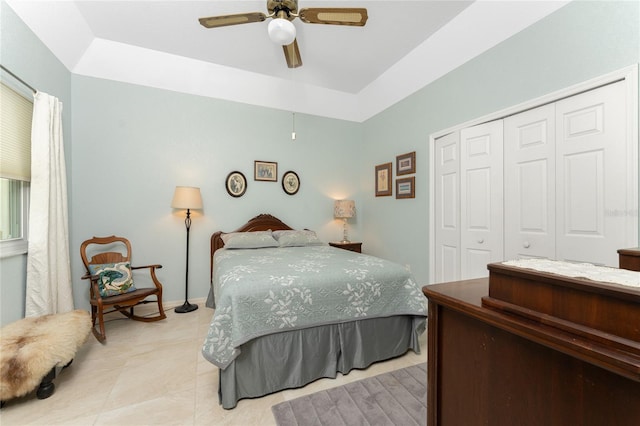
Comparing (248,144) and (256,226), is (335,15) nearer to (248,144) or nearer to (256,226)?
(248,144)

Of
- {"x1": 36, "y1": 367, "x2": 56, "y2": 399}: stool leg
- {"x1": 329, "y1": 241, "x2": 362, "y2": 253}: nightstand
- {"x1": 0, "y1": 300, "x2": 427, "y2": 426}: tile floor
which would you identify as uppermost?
{"x1": 329, "y1": 241, "x2": 362, "y2": 253}: nightstand

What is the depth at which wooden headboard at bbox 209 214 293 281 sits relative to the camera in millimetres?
3586

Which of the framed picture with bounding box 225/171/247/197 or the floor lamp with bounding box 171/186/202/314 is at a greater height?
the framed picture with bounding box 225/171/247/197

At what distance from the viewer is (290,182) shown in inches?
162

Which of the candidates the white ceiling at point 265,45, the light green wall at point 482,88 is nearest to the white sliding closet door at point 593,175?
the light green wall at point 482,88

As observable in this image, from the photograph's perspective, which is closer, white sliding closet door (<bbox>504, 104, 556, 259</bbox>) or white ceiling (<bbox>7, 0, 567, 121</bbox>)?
white sliding closet door (<bbox>504, 104, 556, 259</bbox>)

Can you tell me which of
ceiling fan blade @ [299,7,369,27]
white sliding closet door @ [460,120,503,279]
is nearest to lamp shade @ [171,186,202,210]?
ceiling fan blade @ [299,7,369,27]

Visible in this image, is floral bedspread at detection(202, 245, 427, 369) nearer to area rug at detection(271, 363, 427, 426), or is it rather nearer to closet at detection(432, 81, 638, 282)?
area rug at detection(271, 363, 427, 426)

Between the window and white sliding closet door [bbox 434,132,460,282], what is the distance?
12.7ft

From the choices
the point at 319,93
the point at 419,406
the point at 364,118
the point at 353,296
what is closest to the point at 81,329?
the point at 353,296

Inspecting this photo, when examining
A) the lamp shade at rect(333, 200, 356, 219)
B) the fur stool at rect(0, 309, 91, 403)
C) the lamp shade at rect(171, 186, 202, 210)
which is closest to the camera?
the fur stool at rect(0, 309, 91, 403)

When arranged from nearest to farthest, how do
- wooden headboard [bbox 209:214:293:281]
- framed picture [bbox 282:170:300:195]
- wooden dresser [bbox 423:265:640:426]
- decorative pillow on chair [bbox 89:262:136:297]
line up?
wooden dresser [bbox 423:265:640:426]
decorative pillow on chair [bbox 89:262:136:297]
wooden headboard [bbox 209:214:293:281]
framed picture [bbox 282:170:300:195]

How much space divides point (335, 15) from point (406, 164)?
2.04m

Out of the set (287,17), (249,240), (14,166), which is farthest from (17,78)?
(249,240)
